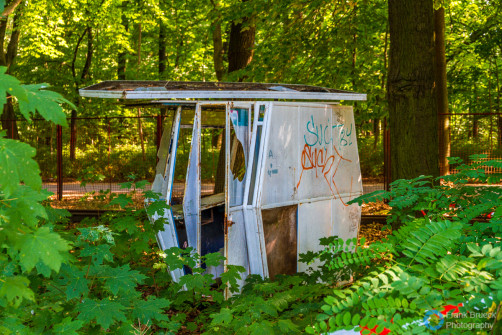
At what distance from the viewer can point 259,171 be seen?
6465 millimetres

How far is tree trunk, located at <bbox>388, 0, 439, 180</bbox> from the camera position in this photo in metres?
7.68

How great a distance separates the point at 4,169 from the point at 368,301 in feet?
5.06

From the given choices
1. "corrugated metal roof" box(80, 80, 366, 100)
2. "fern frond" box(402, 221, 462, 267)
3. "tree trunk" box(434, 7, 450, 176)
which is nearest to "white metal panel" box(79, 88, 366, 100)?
"corrugated metal roof" box(80, 80, 366, 100)

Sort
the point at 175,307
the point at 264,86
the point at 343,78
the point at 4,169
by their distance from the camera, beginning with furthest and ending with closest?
the point at 343,78, the point at 264,86, the point at 175,307, the point at 4,169

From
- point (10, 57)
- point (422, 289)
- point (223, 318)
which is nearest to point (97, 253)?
point (223, 318)

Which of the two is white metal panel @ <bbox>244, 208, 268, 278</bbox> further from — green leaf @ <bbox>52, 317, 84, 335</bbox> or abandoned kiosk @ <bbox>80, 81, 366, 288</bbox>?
green leaf @ <bbox>52, 317, 84, 335</bbox>

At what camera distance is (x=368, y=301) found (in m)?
2.27

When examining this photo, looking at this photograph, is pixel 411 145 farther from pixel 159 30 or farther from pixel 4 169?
pixel 159 30

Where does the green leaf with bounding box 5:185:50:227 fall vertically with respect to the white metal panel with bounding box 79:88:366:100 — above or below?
below

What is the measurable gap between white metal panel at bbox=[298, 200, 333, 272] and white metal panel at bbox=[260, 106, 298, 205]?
34 centimetres

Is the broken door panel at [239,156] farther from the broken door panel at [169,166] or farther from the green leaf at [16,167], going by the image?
the green leaf at [16,167]

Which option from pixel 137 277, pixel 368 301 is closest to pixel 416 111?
pixel 137 277

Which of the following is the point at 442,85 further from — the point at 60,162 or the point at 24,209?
the point at 24,209

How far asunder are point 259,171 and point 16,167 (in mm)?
4459
